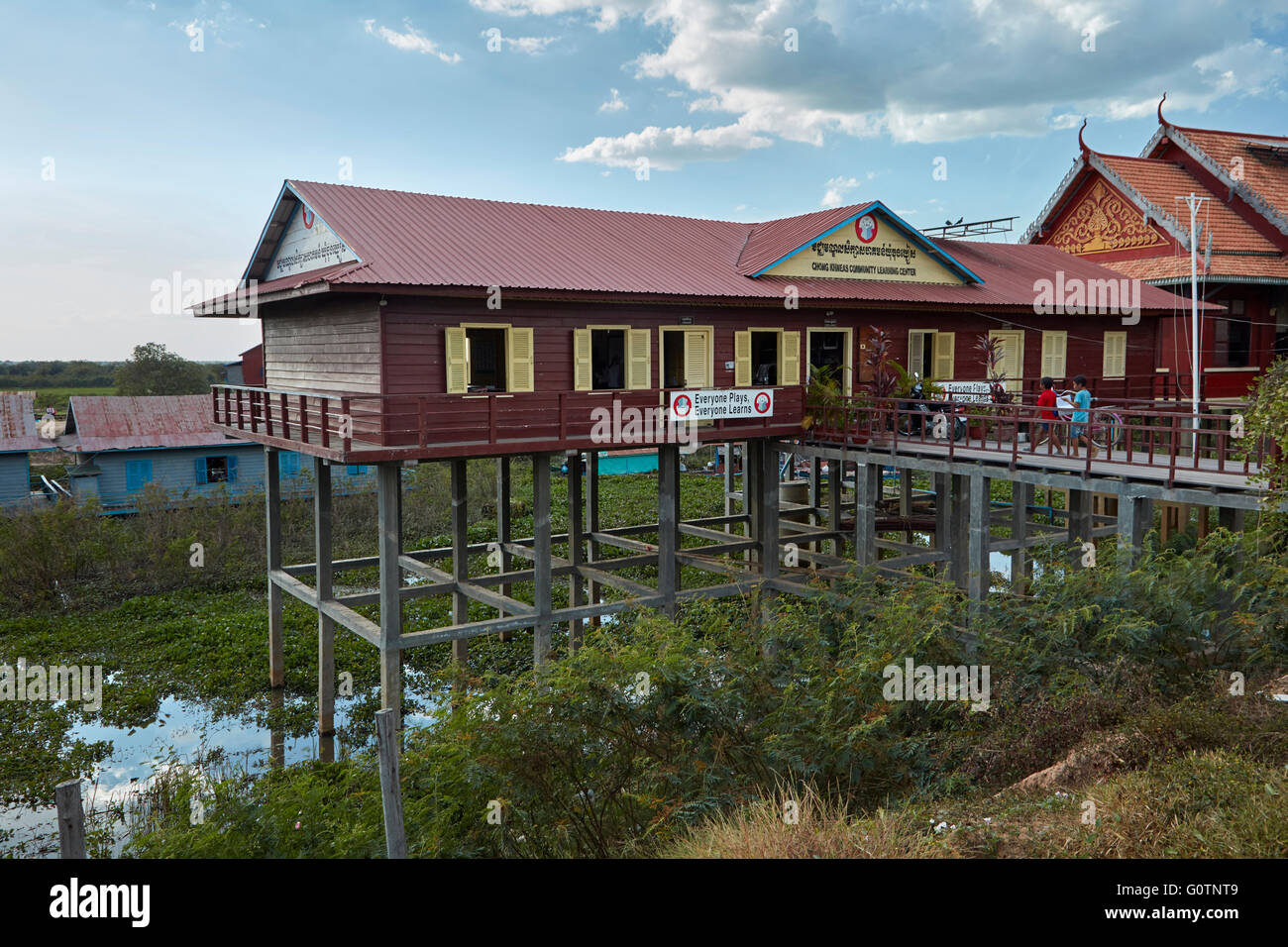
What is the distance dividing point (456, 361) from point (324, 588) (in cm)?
527

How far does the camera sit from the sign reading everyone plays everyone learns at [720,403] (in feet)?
55.2

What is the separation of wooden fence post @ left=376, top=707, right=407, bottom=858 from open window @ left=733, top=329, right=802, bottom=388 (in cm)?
1319

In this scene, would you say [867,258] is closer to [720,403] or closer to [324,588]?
[720,403]

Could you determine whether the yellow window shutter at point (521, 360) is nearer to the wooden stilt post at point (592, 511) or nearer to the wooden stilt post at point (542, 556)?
the wooden stilt post at point (542, 556)

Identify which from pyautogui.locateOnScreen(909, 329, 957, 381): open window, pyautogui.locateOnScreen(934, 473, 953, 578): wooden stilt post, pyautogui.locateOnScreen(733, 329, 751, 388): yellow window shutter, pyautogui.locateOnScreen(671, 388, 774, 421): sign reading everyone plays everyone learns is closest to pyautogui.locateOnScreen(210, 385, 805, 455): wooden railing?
pyautogui.locateOnScreen(671, 388, 774, 421): sign reading everyone plays everyone learns

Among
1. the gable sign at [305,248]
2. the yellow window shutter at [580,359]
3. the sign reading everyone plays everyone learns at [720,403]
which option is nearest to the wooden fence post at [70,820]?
the gable sign at [305,248]

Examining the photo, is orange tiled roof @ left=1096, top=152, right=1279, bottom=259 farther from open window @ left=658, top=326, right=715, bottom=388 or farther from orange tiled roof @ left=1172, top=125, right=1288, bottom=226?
open window @ left=658, top=326, right=715, bottom=388

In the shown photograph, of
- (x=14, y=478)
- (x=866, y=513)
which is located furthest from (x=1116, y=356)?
(x=14, y=478)

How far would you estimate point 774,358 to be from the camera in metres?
20.3

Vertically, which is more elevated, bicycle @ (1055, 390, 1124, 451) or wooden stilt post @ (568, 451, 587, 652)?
bicycle @ (1055, 390, 1124, 451)

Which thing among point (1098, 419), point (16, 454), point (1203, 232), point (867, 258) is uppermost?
point (1203, 232)

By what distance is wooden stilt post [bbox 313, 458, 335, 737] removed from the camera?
58.6 feet

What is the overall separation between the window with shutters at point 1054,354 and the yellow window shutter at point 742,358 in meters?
8.56
